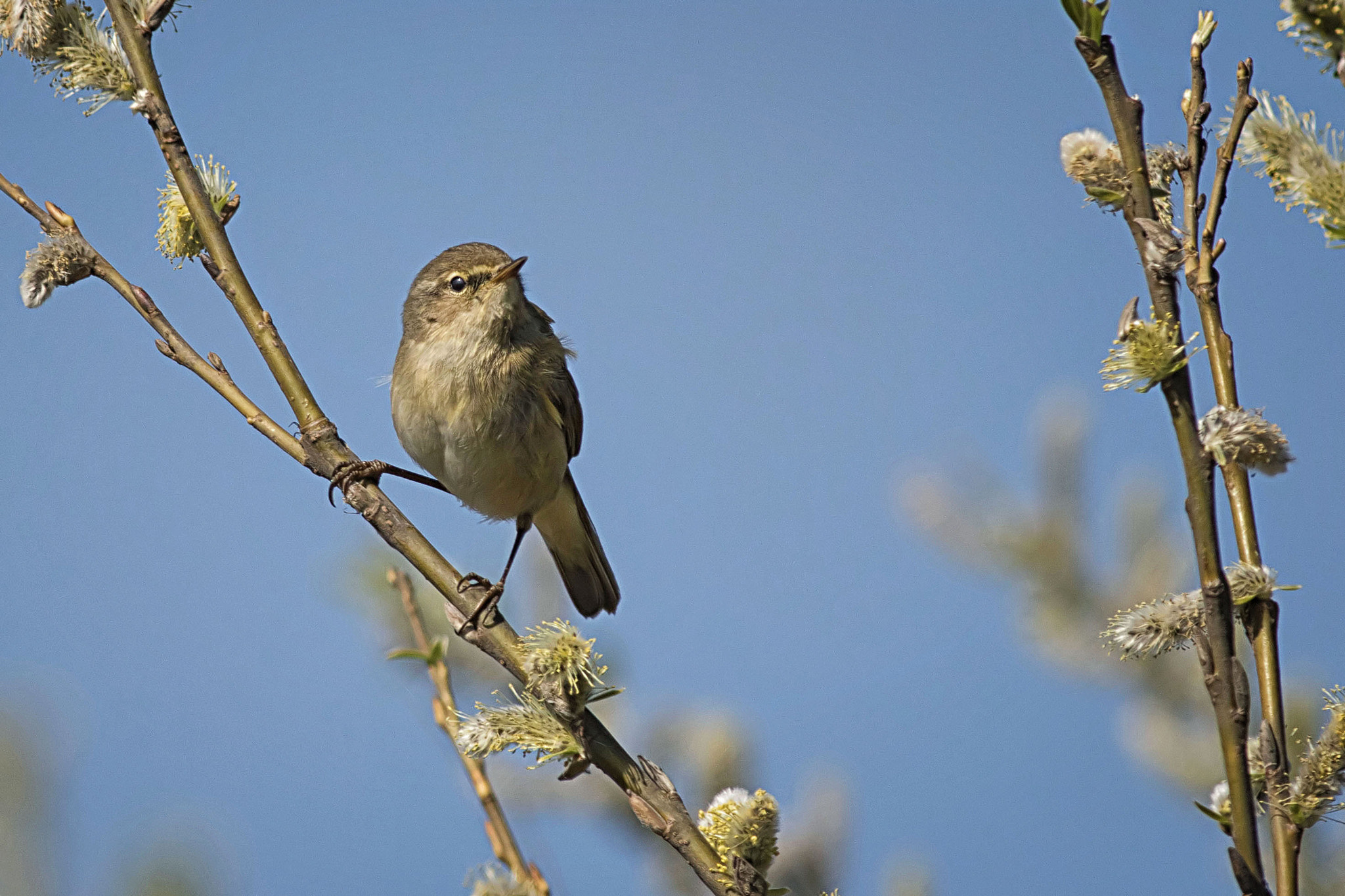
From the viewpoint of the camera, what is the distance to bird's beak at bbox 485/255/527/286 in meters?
4.04

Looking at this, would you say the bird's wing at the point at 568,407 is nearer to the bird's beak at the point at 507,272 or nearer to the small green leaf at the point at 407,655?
the bird's beak at the point at 507,272

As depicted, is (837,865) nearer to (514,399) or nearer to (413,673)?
(413,673)

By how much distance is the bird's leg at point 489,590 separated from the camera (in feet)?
6.24

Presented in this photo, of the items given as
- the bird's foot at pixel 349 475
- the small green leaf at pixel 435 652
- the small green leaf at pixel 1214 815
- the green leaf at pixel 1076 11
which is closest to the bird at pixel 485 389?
the bird's foot at pixel 349 475

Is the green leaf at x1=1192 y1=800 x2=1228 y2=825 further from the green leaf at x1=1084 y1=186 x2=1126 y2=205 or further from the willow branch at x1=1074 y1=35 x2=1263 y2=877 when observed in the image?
Answer: the green leaf at x1=1084 y1=186 x2=1126 y2=205

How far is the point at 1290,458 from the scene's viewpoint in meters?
1.33

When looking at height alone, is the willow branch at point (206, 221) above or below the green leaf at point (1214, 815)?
above

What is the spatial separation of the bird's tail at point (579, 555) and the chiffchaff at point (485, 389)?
44cm

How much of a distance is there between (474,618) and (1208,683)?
116 cm

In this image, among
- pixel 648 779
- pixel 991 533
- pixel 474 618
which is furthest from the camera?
pixel 991 533

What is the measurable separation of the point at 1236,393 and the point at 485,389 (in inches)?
118

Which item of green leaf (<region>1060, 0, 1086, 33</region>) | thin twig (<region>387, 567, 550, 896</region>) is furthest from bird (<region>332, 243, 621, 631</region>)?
green leaf (<region>1060, 0, 1086, 33</region>)

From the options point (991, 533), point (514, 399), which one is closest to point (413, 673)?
point (514, 399)

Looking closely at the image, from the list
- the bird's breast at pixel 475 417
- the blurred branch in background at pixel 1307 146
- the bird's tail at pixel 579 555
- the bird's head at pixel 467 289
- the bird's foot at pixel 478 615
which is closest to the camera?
the blurred branch in background at pixel 1307 146
